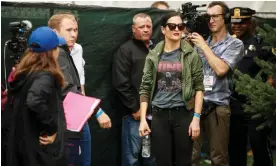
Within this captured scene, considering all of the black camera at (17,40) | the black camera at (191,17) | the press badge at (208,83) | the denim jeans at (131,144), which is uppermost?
the black camera at (191,17)

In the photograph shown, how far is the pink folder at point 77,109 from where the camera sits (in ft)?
17.8

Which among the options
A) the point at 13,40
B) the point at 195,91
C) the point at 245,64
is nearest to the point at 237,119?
the point at 245,64

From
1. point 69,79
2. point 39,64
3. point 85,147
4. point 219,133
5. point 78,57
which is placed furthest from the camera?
point 78,57

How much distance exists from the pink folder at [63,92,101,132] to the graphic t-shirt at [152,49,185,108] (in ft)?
2.72

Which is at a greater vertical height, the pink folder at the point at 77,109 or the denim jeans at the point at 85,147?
the pink folder at the point at 77,109

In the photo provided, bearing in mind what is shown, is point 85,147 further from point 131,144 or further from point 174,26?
point 174,26

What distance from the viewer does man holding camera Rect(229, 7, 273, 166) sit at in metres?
7.16

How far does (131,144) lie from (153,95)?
5.00 ft

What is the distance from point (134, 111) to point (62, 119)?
8.25 feet

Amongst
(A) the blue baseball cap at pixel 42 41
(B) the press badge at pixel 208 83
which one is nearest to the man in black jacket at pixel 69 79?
(A) the blue baseball cap at pixel 42 41

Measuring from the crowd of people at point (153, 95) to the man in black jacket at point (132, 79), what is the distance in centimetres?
1

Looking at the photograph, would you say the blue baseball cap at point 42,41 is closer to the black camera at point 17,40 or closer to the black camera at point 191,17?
the black camera at point 17,40

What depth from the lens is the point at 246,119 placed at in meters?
7.21

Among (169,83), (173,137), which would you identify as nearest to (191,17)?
(169,83)
